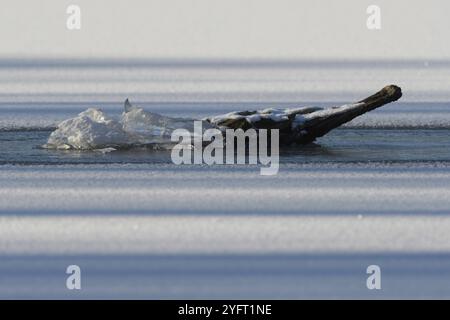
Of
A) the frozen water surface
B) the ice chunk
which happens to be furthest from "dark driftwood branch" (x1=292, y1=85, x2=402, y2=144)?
the ice chunk

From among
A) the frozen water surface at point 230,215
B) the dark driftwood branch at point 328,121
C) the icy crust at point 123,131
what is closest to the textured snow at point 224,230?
the frozen water surface at point 230,215

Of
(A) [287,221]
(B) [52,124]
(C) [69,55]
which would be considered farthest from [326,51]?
(A) [287,221]

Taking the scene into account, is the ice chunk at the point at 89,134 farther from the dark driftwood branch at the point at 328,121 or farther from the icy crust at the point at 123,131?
the dark driftwood branch at the point at 328,121

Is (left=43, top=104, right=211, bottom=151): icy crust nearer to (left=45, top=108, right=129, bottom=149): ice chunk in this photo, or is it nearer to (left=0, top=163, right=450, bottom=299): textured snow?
(left=45, top=108, right=129, bottom=149): ice chunk

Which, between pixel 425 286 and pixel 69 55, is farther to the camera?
pixel 69 55

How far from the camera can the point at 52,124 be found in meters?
7.64

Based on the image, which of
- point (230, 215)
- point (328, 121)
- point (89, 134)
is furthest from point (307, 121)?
point (230, 215)

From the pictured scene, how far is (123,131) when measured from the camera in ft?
21.7

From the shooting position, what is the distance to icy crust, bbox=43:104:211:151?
21.6 ft

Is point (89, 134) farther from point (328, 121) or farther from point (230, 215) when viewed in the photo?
point (230, 215)

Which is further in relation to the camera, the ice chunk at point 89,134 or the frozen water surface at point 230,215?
the ice chunk at point 89,134

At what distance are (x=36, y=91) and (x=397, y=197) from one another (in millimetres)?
4963

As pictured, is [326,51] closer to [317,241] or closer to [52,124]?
[52,124]

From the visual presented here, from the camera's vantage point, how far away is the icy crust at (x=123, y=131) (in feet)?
21.6
